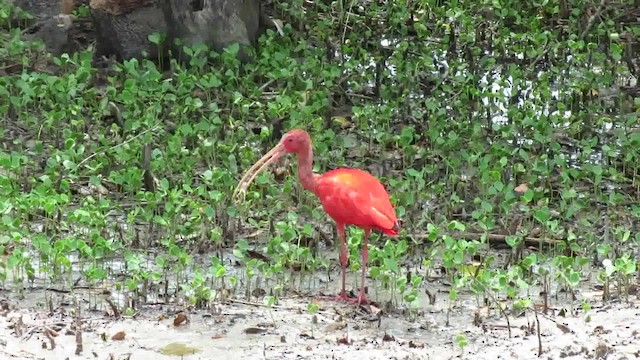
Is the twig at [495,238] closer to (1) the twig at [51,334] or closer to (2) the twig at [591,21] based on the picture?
(1) the twig at [51,334]

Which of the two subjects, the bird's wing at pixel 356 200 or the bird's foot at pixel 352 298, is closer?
the bird's wing at pixel 356 200

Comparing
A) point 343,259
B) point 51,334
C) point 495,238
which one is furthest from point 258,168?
point 51,334

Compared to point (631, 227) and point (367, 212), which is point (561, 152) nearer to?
point (631, 227)

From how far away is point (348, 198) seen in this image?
6.00 metres

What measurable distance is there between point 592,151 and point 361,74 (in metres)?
2.06

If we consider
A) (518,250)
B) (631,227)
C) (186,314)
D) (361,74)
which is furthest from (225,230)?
(361,74)

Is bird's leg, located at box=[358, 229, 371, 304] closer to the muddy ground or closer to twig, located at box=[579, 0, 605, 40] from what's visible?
the muddy ground

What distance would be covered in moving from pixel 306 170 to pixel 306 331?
3.00 feet

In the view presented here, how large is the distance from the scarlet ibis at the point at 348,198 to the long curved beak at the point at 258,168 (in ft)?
0.30

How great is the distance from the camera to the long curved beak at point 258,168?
648 centimetres

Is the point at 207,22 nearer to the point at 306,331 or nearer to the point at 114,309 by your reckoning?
the point at 114,309

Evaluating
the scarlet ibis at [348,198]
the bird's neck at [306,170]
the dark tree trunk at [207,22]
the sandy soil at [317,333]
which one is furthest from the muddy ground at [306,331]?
the dark tree trunk at [207,22]

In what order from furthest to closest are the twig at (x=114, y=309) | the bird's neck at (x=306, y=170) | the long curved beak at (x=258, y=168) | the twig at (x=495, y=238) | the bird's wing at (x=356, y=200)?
the twig at (x=495, y=238) < the long curved beak at (x=258, y=168) < the bird's neck at (x=306, y=170) < the bird's wing at (x=356, y=200) < the twig at (x=114, y=309)

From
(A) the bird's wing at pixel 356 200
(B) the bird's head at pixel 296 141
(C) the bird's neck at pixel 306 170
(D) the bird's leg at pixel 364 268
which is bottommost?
(D) the bird's leg at pixel 364 268
